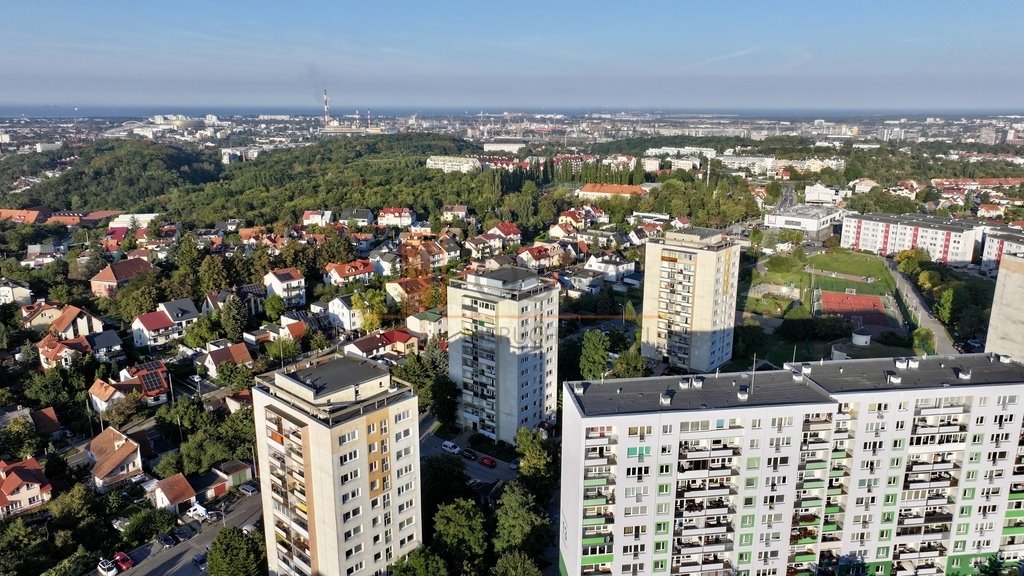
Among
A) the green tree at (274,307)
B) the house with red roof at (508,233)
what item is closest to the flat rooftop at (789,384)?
the green tree at (274,307)

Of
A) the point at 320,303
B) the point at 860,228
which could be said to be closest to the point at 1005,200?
the point at 860,228

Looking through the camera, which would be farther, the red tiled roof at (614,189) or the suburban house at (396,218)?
the red tiled roof at (614,189)

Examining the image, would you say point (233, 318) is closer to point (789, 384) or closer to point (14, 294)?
point (14, 294)

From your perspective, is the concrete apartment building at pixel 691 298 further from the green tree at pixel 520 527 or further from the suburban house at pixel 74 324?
the suburban house at pixel 74 324

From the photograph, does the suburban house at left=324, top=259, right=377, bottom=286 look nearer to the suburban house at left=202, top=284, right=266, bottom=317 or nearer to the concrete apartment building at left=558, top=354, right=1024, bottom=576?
the suburban house at left=202, top=284, right=266, bottom=317

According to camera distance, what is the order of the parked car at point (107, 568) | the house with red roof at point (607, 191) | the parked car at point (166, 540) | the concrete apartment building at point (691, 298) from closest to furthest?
1. the parked car at point (107, 568)
2. the parked car at point (166, 540)
3. the concrete apartment building at point (691, 298)
4. the house with red roof at point (607, 191)

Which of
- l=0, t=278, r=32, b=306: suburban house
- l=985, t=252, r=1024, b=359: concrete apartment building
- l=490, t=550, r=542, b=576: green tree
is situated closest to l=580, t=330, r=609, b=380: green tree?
l=490, t=550, r=542, b=576: green tree

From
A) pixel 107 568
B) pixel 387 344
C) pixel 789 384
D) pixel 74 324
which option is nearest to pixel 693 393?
pixel 789 384
